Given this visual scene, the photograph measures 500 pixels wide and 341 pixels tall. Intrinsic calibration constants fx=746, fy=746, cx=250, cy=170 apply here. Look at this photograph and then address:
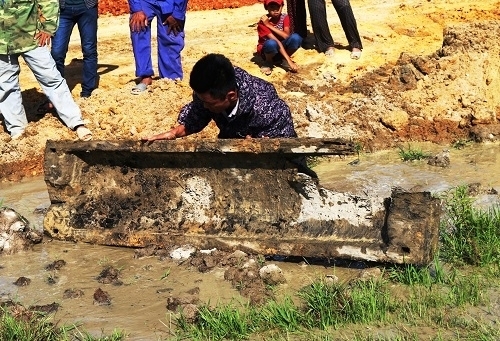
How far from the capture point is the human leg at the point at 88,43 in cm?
809

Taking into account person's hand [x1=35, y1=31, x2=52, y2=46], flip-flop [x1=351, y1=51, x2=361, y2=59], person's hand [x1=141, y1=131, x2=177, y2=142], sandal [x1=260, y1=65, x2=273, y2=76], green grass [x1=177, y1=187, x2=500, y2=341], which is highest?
person's hand [x1=35, y1=31, x2=52, y2=46]

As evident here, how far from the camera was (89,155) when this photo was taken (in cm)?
579

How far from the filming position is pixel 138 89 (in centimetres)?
840

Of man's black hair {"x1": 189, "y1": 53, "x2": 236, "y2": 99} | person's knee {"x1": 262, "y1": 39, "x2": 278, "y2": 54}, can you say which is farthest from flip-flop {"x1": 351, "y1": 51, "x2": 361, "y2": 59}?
man's black hair {"x1": 189, "y1": 53, "x2": 236, "y2": 99}

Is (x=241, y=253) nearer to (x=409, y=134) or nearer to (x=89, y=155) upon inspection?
(x=89, y=155)

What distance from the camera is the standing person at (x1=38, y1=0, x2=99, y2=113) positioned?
26.0ft

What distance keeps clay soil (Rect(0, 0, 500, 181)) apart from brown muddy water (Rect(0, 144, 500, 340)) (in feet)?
4.07

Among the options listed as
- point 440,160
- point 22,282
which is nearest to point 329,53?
point 440,160

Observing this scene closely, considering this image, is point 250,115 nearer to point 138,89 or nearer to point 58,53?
point 138,89

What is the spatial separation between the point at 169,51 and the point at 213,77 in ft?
12.4

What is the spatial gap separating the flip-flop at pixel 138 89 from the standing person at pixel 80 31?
0.51 m

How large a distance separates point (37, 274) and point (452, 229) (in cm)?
293

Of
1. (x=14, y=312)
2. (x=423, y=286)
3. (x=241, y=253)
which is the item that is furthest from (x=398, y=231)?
(x=14, y=312)

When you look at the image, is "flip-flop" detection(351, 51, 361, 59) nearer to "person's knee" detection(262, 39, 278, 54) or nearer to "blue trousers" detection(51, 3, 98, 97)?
"person's knee" detection(262, 39, 278, 54)
